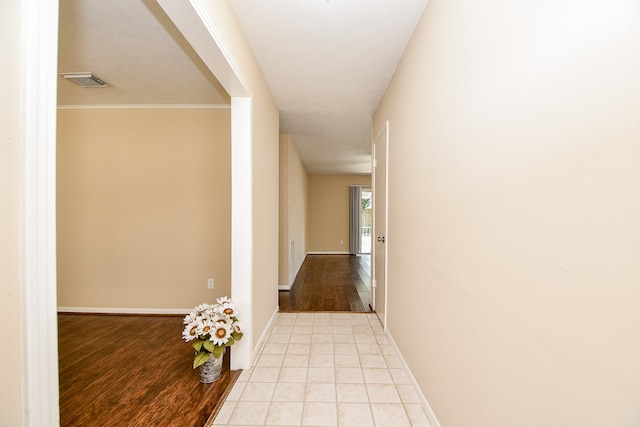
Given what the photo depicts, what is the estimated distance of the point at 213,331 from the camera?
6.24 ft

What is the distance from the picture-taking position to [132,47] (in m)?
2.15

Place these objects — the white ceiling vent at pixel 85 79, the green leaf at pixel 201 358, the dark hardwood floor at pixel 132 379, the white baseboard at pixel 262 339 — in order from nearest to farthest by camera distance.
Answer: the dark hardwood floor at pixel 132 379, the green leaf at pixel 201 358, the white baseboard at pixel 262 339, the white ceiling vent at pixel 85 79

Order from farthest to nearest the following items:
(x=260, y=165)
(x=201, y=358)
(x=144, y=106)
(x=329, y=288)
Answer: (x=329, y=288), (x=144, y=106), (x=260, y=165), (x=201, y=358)

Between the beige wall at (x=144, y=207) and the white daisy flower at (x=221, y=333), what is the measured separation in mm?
1378

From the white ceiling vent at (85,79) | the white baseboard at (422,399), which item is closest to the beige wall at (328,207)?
the white ceiling vent at (85,79)

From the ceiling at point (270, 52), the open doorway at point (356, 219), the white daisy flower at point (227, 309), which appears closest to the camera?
the ceiling at point (270, 52)

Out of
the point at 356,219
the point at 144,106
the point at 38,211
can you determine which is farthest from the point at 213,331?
the point at 356,219

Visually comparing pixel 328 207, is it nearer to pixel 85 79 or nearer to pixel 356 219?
pixel 356 219

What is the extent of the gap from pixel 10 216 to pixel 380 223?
2804mm

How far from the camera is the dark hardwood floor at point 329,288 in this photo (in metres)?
3.68

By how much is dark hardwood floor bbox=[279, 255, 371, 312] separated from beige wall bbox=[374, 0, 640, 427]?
219cm

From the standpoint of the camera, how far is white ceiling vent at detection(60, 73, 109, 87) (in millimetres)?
2565

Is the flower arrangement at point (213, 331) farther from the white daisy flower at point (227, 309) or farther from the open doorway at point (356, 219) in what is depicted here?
the open doorway at point (356, 219)

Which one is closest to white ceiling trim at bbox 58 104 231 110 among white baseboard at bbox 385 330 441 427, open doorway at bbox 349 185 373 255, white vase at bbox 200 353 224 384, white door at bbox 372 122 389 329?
white door at bbox 372 122 389 329
